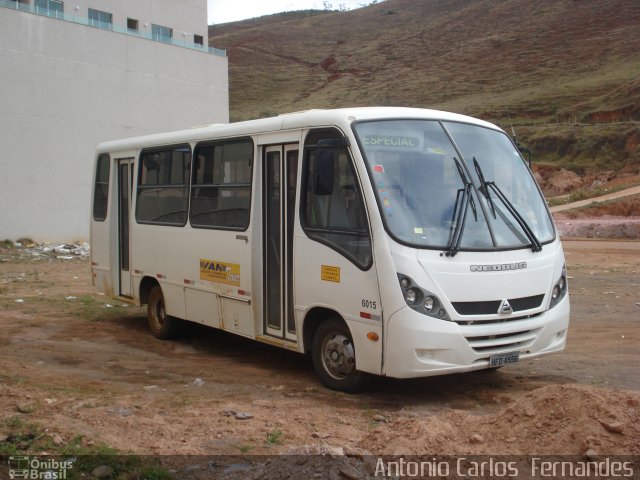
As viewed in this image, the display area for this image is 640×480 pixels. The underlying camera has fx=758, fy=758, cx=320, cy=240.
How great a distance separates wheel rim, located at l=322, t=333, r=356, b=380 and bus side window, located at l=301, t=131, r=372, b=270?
2.83ft

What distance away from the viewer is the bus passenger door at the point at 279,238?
→ 8.24m

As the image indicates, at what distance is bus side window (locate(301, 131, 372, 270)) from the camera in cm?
726

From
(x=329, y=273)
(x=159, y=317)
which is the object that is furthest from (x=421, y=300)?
(x=159, y=317)

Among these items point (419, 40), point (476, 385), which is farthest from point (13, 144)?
point (419, 40)

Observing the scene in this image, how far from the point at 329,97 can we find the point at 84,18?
5356cm

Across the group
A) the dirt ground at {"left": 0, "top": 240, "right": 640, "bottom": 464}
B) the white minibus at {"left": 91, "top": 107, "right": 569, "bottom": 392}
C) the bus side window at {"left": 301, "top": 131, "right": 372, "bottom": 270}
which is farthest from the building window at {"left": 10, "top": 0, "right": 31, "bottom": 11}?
the bus side window at {"left": 301, "top": 131, "right": 372, "bottom": 270}

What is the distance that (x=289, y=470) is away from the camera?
15.6ft

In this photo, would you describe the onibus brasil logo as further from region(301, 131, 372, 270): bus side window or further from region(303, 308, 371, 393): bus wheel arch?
region(301, 131, 372, 270): bus side window

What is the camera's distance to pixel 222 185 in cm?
941

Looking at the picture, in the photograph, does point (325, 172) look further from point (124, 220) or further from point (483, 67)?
point (483, 67)

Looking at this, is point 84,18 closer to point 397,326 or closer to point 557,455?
point 397,326

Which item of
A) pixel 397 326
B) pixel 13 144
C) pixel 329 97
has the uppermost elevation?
pixel 329 97

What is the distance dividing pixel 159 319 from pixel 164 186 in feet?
6.55

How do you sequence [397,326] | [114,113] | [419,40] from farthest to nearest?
[419,40] < [114,113] < [397,326]
